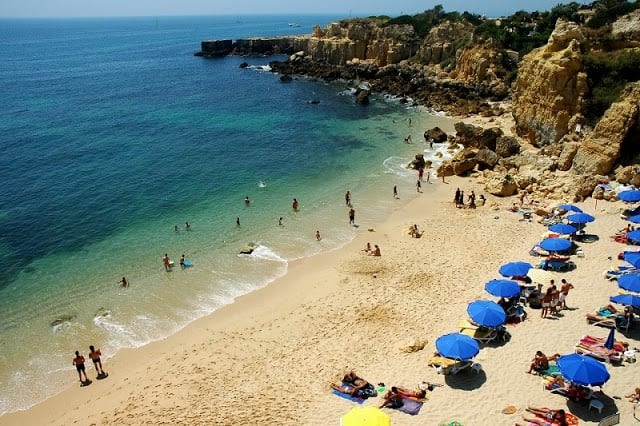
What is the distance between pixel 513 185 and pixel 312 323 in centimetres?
1764

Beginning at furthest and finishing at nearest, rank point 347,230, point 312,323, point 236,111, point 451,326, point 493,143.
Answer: point 236,111 < point 493,143 < point 347,230 < point 312,323 < point 451,326

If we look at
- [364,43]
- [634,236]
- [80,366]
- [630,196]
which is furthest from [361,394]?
[364,43]

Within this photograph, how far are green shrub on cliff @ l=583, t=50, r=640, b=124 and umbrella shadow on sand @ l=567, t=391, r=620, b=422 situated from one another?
24.4 m

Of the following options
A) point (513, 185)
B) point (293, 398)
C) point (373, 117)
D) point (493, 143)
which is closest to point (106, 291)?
point (293, 398)

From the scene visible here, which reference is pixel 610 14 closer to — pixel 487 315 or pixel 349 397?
pixel 487 315

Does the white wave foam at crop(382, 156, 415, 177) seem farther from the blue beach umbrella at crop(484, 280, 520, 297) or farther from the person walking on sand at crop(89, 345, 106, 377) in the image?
the person walking on sand at crop(89, 345, 106, 377)

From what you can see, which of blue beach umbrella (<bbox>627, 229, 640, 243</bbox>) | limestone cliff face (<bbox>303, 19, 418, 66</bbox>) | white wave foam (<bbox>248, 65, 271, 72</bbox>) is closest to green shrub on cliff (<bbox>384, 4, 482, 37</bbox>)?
limestone cliff face (<bbox>303, 19, 418, 66</bbox>)

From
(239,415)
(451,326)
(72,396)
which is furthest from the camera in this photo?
(451,326)

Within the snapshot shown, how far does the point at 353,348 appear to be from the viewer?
17062mm

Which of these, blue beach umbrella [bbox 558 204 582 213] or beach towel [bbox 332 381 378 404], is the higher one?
blue beach umbrella [bbox 558 204 582 213]

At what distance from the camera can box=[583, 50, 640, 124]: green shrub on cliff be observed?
31.5 m

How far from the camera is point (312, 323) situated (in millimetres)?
18969

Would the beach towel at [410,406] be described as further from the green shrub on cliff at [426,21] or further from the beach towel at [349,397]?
the green shrub on cliff at [426,21]

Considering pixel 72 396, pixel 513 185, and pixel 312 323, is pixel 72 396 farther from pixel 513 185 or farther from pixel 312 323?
pixel 513 185
